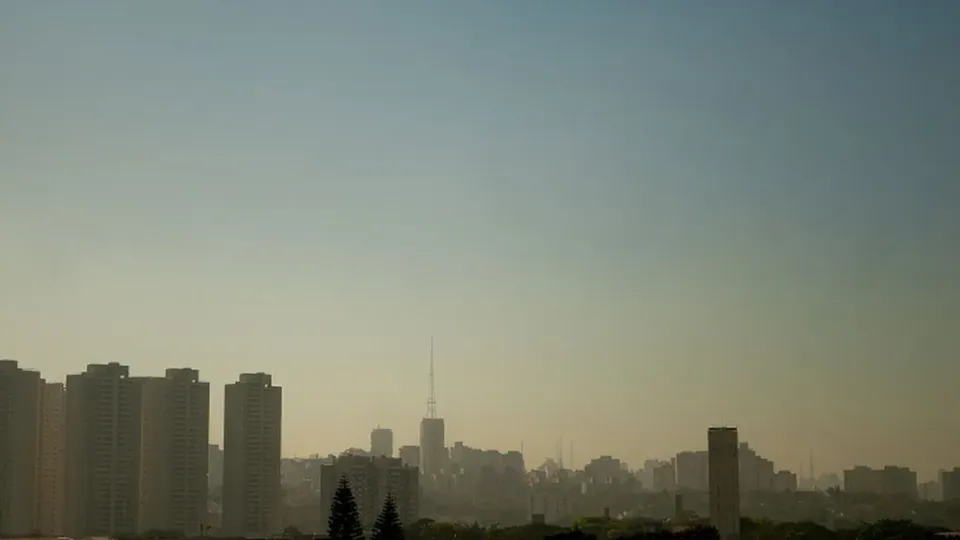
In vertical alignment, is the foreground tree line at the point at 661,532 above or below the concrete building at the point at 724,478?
below

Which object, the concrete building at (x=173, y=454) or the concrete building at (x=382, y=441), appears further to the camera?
the concrete building at (x=382, y=441)

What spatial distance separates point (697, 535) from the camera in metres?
55.2

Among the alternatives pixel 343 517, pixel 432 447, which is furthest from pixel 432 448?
pixel 343 517

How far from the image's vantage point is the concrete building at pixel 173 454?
88562 millimetres

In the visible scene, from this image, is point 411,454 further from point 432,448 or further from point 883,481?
point 883,481

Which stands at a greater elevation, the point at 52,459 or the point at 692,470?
the point at 52,459

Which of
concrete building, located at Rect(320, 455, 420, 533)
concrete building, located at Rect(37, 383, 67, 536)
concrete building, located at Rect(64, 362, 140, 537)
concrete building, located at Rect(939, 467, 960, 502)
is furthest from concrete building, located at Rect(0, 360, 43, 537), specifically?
concrete building, located at Rect(939, 467, 960, 502)

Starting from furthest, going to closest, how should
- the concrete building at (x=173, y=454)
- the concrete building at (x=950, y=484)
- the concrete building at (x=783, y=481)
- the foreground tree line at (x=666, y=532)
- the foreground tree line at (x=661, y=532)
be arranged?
the concrete building at (x=783, y=481), the concrete building at (x=950, y=484), the concrete building at (x=173, y=454), the foreground tree line at (x=661, y=532), the foreground tree line at (x=666, y=532)

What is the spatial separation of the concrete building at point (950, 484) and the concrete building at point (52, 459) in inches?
3354

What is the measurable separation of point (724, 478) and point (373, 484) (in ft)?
128

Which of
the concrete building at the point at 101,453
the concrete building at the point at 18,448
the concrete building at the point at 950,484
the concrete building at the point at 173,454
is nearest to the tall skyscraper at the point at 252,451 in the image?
the concrete building at the point at 173,454

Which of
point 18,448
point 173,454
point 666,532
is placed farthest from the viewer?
point 173,454

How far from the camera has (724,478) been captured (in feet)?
208

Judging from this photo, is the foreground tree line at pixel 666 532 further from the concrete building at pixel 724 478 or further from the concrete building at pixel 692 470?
the concrete building at pixel 692 470
